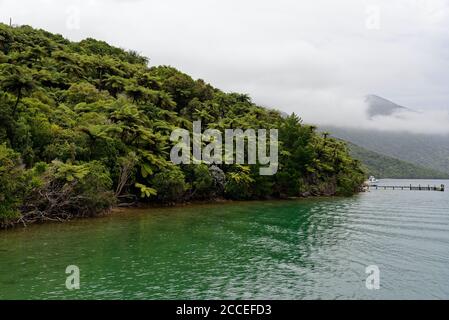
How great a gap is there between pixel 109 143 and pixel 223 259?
2095 cm

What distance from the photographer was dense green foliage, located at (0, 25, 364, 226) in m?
27.6

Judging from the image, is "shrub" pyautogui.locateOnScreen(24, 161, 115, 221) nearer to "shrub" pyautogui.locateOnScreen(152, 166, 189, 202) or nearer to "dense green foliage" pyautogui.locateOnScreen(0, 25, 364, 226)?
"dense green foliage" pyautogui.locateOnScreen(0, 25, 364, 226)

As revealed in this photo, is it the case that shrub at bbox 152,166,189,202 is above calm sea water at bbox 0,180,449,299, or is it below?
above

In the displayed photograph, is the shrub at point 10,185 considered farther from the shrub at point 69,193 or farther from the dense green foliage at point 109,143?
the shrub at point 69,193

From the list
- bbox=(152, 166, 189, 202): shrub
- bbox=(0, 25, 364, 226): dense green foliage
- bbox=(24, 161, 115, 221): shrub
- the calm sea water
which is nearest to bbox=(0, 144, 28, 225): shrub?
bbox=(0, 25, 364, 226): dense green foliage

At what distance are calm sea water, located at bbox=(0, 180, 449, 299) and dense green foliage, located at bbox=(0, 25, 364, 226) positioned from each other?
118 inches

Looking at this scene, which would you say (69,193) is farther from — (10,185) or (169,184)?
(169,184)

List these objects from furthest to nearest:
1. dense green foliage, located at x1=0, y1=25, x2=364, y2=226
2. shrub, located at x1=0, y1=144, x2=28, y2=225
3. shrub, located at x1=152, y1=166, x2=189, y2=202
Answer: shrub, located at x1=152, y1=166, x2=189, y2=202 < dense green foliage, located at x1=0, y1=25, x2=364, y2=226 < shrub, located at x1=0, y1=144, x2=28, y2=225

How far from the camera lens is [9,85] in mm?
27047

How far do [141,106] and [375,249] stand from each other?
32820 millimetres

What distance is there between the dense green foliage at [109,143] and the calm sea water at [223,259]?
299 cm

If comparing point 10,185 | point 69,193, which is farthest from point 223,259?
point 69,193
